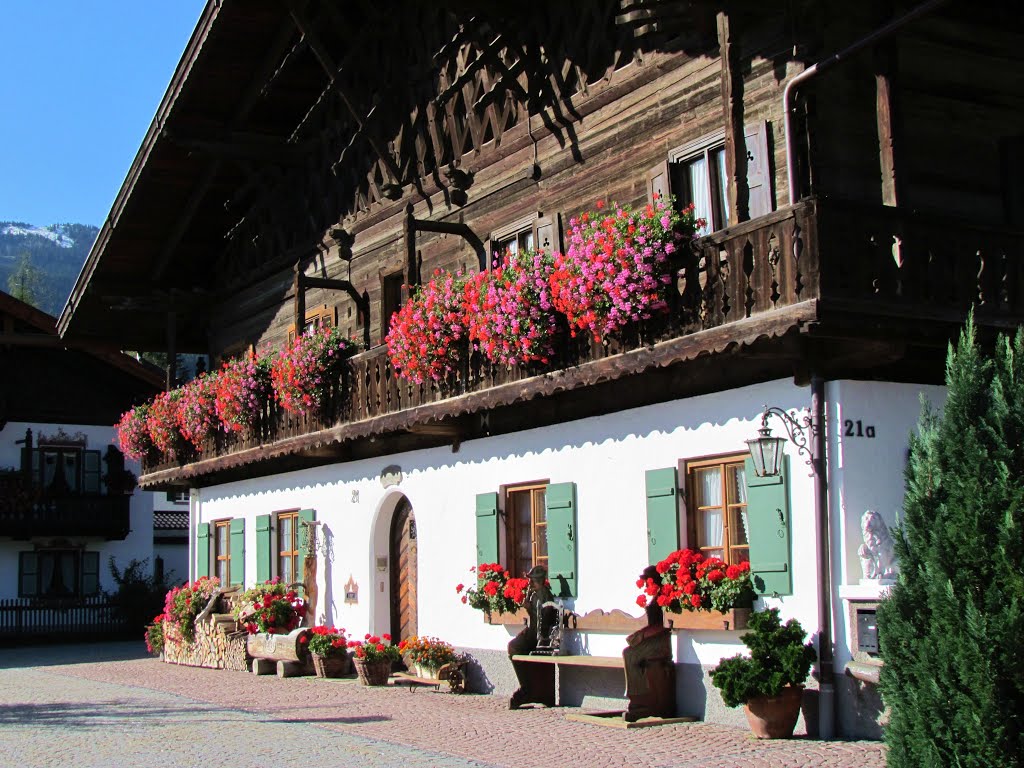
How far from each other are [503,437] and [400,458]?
2676 millimetres

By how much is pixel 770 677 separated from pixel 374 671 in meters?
7.20

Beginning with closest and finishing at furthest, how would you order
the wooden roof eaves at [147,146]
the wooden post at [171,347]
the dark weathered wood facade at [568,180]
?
the dark weathered wood facade at [568,180], the wooden roof eaves at [147,146], the wooden post at [171,347]

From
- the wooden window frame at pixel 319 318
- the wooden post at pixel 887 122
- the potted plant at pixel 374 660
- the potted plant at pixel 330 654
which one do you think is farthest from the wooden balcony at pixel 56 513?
the wooden post at pixel 887 122

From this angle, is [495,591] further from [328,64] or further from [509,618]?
[328,64]

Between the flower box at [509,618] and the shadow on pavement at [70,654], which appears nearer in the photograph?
the flower box at [509,618]

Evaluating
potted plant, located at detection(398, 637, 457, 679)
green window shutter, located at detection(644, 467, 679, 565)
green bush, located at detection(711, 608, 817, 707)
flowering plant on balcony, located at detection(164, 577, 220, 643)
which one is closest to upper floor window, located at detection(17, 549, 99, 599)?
flowering plant on balcony, located at detection(164, 577, 220, 643)

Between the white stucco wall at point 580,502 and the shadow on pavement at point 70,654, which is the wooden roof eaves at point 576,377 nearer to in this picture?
the white stucco wall at point 580,502

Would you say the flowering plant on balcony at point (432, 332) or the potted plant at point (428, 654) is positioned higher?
the flowering plant on balcony at point (432, 332)

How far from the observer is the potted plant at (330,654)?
18.3 metres

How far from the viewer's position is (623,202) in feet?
47.6

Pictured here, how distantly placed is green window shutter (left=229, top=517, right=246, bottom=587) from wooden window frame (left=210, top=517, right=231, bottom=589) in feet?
0.86

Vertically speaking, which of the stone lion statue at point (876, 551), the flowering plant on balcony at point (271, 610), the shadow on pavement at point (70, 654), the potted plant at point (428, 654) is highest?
the stone lion statue at point (876, 551)

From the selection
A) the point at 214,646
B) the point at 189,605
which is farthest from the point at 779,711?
the point at 189,605

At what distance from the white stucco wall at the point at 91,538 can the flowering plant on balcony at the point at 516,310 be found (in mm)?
23179
